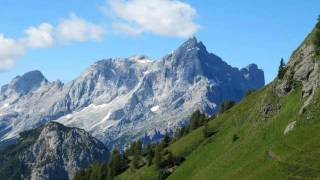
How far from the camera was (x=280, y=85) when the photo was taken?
15962cm

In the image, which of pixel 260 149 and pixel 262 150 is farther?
pixel 260 149

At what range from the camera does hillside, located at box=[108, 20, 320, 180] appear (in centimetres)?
11544

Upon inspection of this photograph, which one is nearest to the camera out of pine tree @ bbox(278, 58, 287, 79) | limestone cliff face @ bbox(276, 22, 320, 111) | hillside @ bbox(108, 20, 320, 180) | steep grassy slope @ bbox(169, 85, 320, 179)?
steep grassy slope @ bbox(169, 85, 320, 179)

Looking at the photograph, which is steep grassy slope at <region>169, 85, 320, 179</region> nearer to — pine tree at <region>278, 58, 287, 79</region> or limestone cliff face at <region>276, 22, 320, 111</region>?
limestone cliff face at <region>276, 22, 320, 111</region>

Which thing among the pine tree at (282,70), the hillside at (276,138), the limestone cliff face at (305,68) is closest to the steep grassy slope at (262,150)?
the hillside at (276,138)

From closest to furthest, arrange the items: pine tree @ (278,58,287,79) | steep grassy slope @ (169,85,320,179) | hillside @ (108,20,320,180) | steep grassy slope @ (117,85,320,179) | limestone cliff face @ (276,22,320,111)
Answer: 1. steep grassy slope @ (169,85,320,179)
2. steep grassy slope @ (117,85,320,179)
3. hillside @ (108,20,320,180)
4. limestone cliff face @ (276,22,320,111)
5. pine tree @ (278,58,287,79)

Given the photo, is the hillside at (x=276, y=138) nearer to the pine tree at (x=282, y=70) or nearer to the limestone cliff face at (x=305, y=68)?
the limestone cliff face at (x=305, y=68)

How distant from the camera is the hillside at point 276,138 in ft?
379

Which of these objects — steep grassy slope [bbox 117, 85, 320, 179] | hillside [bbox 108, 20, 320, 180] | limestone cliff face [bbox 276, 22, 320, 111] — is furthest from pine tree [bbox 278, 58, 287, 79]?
steep grassy slope [bbox 117, 85, 320, 179]

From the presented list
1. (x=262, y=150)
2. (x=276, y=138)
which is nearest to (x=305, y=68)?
(x=276, y=138)

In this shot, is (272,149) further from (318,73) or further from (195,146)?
(195,146)

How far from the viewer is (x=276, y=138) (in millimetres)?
134375

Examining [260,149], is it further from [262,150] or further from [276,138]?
[276,138]

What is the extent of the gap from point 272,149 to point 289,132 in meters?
5.55
